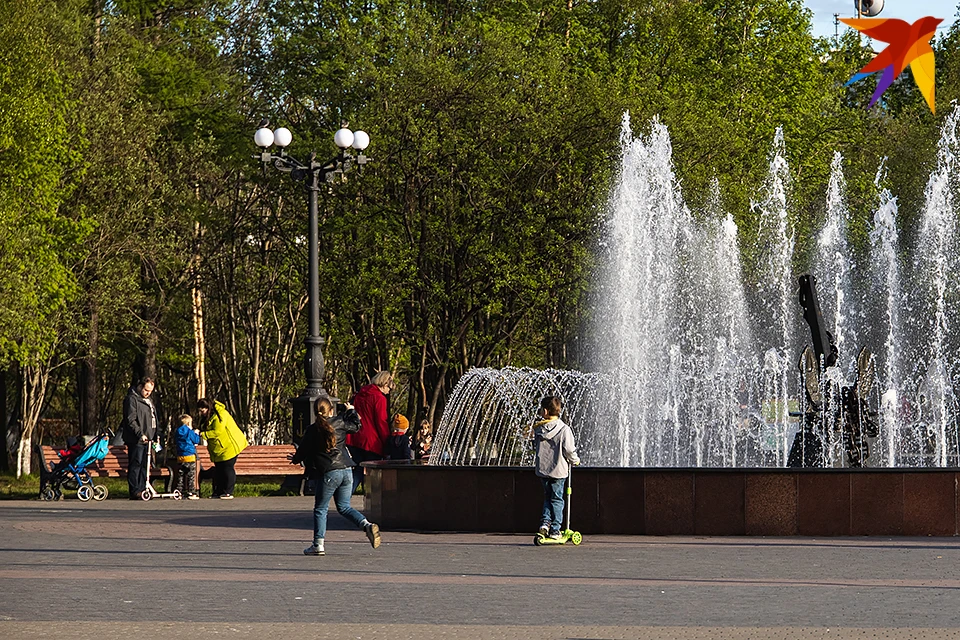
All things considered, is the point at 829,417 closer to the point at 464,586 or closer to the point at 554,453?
the point at 554,453

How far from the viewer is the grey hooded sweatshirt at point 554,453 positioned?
45.7 feet

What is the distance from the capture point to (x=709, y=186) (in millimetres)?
32094

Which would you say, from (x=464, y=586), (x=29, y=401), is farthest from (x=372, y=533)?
(x=29, y=401)

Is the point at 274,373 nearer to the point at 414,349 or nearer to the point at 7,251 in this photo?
the point at 414,349

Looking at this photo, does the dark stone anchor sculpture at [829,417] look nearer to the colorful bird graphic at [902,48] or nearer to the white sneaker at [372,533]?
the colorful bird graphic at [902,48]

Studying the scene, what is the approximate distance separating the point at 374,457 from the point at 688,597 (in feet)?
26.4

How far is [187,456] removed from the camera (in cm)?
2148

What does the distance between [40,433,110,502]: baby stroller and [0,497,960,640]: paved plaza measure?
5.25m

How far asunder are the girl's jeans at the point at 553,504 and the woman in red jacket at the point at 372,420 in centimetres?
369

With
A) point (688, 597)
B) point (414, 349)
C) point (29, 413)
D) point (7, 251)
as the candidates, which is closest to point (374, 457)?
point (688, 597)

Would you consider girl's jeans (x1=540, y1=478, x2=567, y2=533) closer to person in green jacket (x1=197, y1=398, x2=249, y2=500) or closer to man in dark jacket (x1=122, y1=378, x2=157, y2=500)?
person in green jacket (x1=197, y1=398, x2=249, y2=500)

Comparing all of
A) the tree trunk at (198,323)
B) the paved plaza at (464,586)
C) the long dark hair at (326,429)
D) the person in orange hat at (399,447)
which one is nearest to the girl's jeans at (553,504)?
the paved plaza at (464,586)

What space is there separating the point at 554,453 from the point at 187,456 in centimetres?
883

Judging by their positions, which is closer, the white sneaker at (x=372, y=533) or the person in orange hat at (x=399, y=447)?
the white sneaker at (x=372, y=533)
